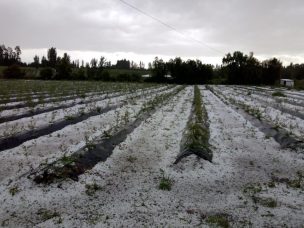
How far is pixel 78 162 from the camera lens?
5.92 metres

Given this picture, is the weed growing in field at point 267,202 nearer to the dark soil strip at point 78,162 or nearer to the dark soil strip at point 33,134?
the dark soil strip at point 78,162

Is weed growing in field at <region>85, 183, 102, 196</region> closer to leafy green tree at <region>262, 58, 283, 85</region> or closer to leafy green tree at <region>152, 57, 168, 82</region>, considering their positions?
leafy green tree at <region>152, 57, 168, 82</region>

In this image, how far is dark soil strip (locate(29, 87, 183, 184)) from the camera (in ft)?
17.3

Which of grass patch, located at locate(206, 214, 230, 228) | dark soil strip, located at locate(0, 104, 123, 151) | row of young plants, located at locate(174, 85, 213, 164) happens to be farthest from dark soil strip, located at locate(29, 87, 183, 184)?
grass patch, located at locate(206, 214, 230, 228)

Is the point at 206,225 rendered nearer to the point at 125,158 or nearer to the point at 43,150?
the point at 125,158

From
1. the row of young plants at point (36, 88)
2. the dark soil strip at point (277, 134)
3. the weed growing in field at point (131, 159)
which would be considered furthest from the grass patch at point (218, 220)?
the row of young plants at point (36, 88)

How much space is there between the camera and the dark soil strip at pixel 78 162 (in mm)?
5262

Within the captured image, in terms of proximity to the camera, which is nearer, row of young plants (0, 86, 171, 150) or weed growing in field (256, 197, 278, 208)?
weed growing in field (256, 197, 278, 208)

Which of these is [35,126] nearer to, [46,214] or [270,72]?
[46,214]

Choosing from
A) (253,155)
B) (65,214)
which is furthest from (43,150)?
(253,155)

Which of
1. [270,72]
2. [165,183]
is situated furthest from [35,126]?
[270,72]

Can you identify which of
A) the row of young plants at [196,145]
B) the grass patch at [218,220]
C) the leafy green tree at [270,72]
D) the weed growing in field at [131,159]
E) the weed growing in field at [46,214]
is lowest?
the weed growing in field at [46,214]

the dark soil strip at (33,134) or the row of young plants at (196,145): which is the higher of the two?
the row of young plants at (196,145)

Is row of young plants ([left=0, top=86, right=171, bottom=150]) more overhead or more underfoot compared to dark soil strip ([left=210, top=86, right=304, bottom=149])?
more underfoot
